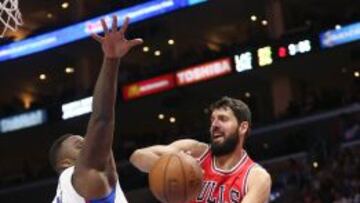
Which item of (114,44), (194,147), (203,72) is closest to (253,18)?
(203,72)

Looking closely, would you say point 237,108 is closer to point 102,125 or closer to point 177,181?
point 177,181

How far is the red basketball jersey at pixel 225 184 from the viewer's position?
14.8 feet

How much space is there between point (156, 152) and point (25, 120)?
60.7 ft

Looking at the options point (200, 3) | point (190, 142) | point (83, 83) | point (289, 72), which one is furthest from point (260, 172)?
point (83, 83)

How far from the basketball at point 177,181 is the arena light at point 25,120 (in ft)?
61.2

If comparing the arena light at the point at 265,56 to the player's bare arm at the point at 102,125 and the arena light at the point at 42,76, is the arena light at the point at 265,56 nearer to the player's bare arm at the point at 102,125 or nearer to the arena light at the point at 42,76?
the arena light at the point at 42,76

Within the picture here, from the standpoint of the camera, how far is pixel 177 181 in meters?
3.83

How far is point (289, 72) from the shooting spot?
21109mm

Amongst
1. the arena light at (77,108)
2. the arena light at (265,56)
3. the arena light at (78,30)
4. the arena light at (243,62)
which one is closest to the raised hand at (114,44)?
the arena light at (265,56)

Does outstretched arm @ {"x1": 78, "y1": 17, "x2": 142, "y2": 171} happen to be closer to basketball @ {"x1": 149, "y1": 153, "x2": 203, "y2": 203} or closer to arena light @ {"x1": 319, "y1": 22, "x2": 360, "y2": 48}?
basketball @ {"x1": 149, "y1": 153, "x2": 203, "y2": 203}

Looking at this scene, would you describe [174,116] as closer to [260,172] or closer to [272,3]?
[272,3]

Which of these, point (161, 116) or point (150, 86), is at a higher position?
point (150, 86)

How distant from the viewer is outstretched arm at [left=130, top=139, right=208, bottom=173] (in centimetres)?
454

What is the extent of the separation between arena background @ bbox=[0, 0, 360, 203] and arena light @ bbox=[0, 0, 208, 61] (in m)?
0.06
